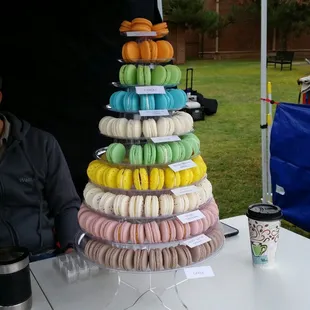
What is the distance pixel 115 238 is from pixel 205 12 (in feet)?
40.2

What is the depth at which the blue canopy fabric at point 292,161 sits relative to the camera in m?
2.35

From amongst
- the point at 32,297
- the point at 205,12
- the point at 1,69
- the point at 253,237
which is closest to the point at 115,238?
the point at 32,297

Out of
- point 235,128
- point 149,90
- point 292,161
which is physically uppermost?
point 149,90

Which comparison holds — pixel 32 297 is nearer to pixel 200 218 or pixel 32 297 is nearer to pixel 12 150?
pixel 200 218

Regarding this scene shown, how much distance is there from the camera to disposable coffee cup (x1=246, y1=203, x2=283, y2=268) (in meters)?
1.12

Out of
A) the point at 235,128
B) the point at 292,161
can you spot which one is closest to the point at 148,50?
the point at 292,161

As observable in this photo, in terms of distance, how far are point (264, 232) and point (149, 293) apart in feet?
1.12

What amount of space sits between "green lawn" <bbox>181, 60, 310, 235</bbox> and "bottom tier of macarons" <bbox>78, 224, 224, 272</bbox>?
175 centimetres

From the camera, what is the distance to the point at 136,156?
92cm

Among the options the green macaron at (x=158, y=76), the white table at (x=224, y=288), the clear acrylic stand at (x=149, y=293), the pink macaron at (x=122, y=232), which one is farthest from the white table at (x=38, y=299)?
the green macaron at (x=158, y=76)

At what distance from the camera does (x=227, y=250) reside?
127 centimetres

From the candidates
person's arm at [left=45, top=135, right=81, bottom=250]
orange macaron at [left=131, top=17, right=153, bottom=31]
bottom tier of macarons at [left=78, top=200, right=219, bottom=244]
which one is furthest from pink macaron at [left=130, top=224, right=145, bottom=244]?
person's arm at [left=45, top=135, right=81, bottom=250]

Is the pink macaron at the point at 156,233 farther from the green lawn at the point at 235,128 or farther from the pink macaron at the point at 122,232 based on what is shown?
the green lawn at the point at 235,128

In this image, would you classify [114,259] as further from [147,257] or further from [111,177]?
[111,177]
